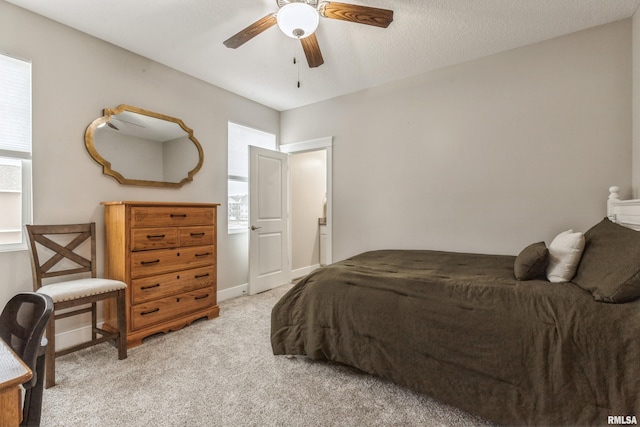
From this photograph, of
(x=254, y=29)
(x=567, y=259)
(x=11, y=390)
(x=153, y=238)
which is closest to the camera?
(x=11, y=390)

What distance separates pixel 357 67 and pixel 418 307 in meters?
2.57

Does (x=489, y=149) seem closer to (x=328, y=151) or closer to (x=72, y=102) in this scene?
(x=328, y=151)

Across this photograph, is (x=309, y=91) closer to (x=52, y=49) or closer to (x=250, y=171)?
(x=250, y=171)

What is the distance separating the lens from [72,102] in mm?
2438

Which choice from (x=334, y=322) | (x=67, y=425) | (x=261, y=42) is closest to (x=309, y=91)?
(x=261, y=42)

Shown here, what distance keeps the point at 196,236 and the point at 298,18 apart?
6.97 ft

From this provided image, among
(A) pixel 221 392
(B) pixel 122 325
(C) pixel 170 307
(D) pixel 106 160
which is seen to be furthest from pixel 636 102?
(D) pixel 106 160

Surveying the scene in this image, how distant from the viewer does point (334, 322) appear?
78.8 inches

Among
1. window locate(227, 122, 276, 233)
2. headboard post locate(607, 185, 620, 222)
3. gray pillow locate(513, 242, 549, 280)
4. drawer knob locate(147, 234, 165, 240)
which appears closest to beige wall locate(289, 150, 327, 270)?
window locate(227, 122, 276, 233)

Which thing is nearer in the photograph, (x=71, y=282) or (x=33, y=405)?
(x=33, y=405)

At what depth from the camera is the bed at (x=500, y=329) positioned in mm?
1280

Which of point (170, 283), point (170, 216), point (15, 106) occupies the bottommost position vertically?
point (170, 283)

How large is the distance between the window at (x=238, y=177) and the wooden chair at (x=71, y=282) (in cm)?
158

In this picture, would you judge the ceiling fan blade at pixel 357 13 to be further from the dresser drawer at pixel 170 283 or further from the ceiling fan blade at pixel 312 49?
the dresser drawer at pixel 170 283
